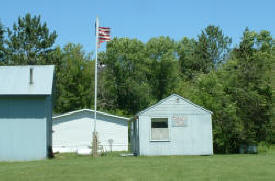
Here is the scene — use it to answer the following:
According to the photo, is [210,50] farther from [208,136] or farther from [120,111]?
[208,136]

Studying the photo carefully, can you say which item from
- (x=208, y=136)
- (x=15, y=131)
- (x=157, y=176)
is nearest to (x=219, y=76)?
(x=208, y=136)

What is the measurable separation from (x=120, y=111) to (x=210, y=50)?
1673 cm

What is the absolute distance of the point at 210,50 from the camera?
57.4 m

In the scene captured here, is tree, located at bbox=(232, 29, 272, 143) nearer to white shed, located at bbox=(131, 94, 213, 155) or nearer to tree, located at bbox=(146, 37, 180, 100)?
white shed, located at bbox=(131, 94, 213, 155)

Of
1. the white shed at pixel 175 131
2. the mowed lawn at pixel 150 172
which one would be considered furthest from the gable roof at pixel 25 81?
the mowed lawn at pixel 150 172

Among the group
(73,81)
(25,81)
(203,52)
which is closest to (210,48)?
(203,52)

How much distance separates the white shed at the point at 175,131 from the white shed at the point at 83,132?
1127cm

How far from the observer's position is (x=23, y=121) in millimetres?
22859

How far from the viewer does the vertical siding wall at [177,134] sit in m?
24.0

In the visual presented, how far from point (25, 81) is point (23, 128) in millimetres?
2755

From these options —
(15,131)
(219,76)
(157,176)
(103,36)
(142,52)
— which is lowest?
(157,176)

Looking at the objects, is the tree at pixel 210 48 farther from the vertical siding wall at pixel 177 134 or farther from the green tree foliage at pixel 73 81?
the vertical siding wall at pixel 177 134

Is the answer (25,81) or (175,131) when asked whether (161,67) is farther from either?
(25,81)

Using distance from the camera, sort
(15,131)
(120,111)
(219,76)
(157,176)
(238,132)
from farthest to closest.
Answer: (120,111), (219,76), (238,132), (15,131), (157,176)
